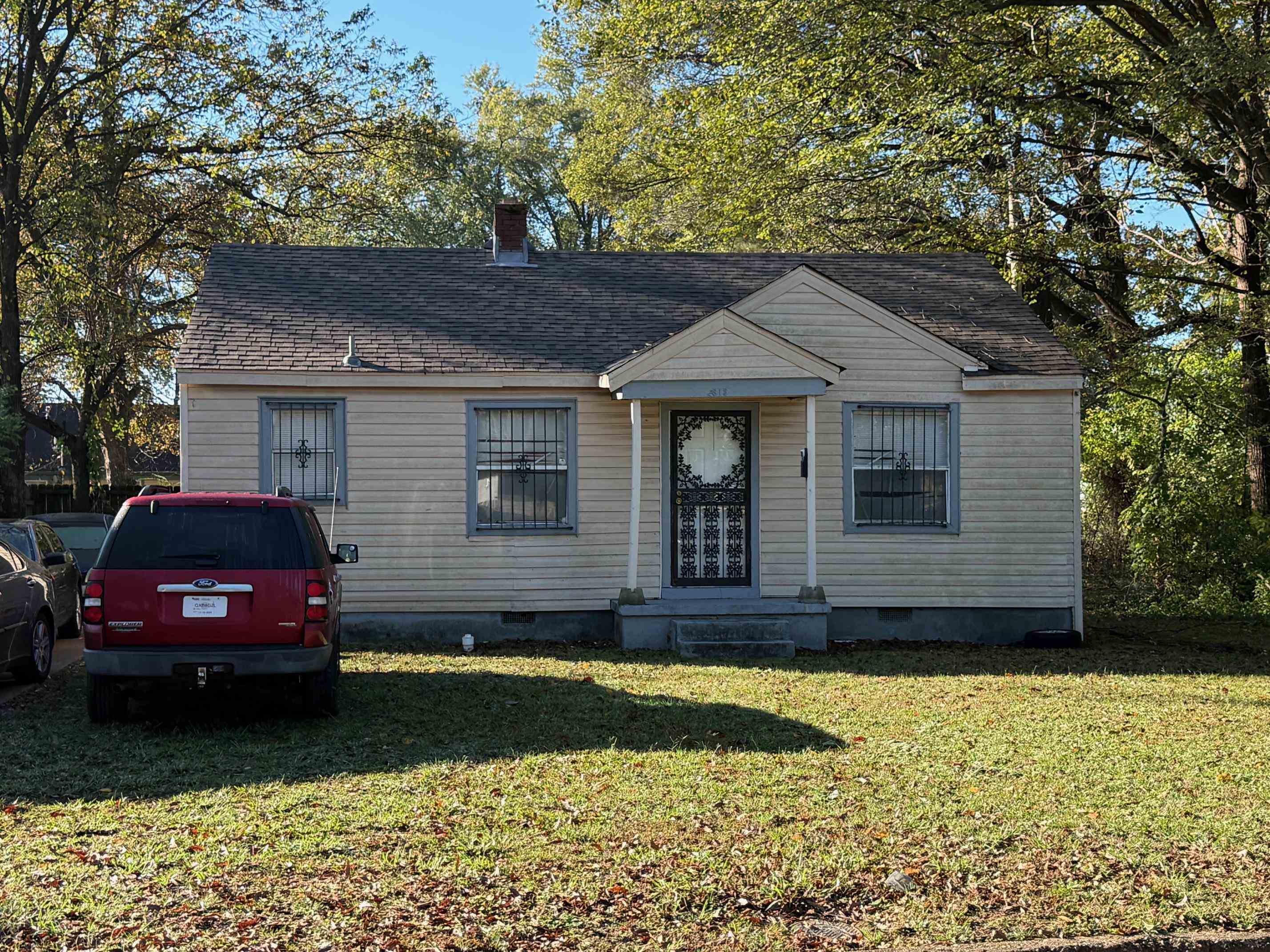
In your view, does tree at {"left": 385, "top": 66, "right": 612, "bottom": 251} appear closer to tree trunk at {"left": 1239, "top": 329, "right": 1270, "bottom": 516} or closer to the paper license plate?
tree trunk at {"left": 1239, "top": 329, "right": 1270, "bottom": 516}

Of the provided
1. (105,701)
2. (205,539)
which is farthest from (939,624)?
(105,701)

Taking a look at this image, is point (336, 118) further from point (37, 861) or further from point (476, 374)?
point (37, 861)

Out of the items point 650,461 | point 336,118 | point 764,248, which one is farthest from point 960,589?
Result: point 336,118

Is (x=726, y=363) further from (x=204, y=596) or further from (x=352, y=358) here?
(x=204, y=596)

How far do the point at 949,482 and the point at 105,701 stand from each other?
10004 mm

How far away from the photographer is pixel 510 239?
53.9 ft

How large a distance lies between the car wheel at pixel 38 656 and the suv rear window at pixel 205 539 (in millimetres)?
3428

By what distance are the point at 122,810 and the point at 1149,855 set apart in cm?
544

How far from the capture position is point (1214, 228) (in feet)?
65.5

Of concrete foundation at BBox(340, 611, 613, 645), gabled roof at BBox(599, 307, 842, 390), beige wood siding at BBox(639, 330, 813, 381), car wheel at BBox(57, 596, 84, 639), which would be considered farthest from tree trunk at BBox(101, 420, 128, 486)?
beige wood siding at BBox(639, 330, 813, 381)

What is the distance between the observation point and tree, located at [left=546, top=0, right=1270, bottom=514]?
1673 cm

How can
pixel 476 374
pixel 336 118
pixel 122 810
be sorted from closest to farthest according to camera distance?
1. pixel 122 810
2. pixel 476 374
3. pixel 336 118

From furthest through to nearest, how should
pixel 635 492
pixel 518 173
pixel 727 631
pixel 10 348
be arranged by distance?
pixel 518 173
pixel 10 348
pixel 635 492
pixel 727 631

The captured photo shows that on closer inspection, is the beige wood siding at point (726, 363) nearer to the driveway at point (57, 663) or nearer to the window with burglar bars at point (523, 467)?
the window with burglar bars at point (523, 467)
